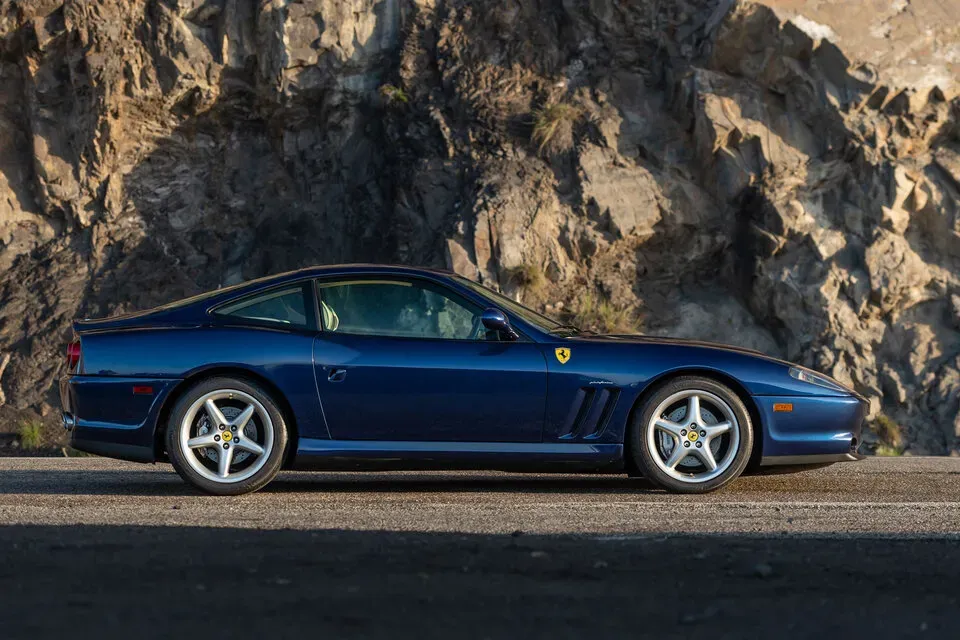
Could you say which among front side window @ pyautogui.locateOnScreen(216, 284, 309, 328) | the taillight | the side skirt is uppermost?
front side window @ pyautogui.locateOnScreen(216, 284, 309, 328)

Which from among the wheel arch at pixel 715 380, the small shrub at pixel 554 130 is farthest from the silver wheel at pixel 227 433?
the small shrub at pixel 554 130

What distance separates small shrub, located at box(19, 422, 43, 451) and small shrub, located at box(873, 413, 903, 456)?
35.2ft

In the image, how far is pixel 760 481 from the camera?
7.56 meters

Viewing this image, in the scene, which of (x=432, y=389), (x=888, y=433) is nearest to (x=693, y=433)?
(x=432, y=389)

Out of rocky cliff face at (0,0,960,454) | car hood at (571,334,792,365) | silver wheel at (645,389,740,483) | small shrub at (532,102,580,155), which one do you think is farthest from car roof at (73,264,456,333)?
small shrub at (532,102,580,155)

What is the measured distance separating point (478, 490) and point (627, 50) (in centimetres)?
1272

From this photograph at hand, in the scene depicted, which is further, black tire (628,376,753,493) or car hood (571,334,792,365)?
car hood (571,334,792,365)

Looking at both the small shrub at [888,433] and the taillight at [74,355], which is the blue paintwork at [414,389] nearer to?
the taillight at [74,355]

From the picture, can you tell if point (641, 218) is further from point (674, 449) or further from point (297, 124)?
point (674, 449)

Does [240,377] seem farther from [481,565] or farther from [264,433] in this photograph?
[481,565]

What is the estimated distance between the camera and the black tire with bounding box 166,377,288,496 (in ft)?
21.7

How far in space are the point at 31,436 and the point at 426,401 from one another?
10884mm

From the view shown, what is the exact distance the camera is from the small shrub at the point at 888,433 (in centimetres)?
1524

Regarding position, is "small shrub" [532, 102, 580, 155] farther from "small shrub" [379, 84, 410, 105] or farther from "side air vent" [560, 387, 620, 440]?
"side air vent" [560, 387, 620, 440]
